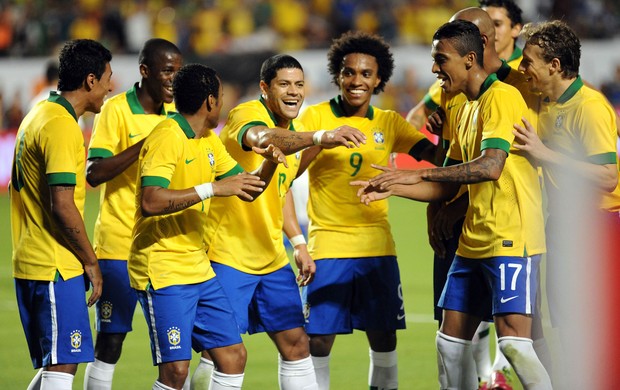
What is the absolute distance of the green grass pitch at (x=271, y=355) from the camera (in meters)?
8.05

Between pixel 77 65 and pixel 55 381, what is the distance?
1802 millimetres

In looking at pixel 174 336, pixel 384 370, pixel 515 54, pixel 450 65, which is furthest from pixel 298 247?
pixel 515 54

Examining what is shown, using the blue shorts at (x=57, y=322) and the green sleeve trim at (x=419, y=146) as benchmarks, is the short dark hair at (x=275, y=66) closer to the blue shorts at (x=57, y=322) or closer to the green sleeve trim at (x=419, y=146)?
the green sleeve trim at (x=419, y=146)

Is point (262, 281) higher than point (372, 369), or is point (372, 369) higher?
point (262, 281)

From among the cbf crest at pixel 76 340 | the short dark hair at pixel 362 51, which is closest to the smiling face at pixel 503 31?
the short dark hair at pixel 362 51

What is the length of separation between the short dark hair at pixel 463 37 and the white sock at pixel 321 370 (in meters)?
2.25

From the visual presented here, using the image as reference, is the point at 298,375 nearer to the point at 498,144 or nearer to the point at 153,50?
the point at 498,144

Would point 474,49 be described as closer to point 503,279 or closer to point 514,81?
point 514,81

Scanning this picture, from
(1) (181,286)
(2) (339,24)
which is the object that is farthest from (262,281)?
(2) (339,24)

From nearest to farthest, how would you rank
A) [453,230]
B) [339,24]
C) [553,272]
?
[553,272] → [453,230] → [339,24]

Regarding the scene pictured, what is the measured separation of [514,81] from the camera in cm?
675

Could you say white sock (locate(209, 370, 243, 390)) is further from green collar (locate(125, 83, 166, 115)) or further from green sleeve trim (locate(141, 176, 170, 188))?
green collar (locate(125, 83, 166, 115))

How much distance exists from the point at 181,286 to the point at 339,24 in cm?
1925

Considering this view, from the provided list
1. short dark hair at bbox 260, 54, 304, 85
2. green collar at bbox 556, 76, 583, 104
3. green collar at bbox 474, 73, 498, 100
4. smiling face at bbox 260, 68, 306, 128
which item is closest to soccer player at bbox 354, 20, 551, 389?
green collar at bbox 474, 73, 498, 100
